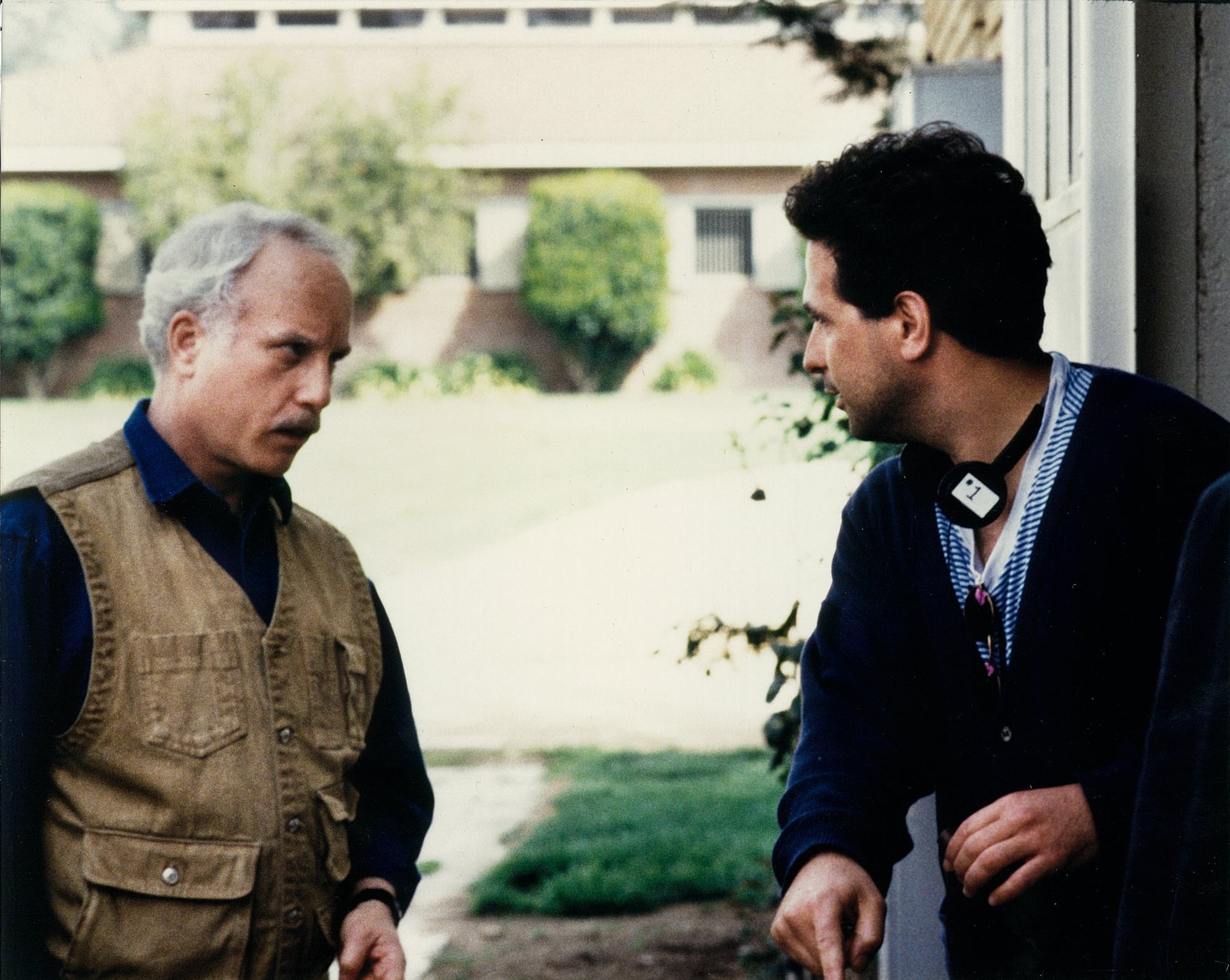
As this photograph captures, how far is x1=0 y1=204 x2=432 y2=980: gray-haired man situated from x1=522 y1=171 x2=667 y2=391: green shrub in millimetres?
22437

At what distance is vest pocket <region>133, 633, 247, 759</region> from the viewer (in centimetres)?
199

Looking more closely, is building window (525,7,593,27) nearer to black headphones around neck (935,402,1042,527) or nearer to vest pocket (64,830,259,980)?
black headphones around neck (935,402,1042,527)

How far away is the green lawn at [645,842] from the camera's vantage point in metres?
6.00

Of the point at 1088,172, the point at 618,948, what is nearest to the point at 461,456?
the point at 618,948

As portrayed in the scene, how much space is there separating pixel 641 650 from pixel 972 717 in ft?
31.6

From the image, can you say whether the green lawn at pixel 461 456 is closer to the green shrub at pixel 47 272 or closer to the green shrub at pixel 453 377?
the green shrub at pixel 453 377

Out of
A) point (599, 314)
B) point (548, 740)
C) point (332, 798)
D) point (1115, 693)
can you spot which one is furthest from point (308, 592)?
point (599, 314)

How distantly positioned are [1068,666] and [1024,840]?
0.28m

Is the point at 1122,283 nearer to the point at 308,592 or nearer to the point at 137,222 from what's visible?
the point at 308,592

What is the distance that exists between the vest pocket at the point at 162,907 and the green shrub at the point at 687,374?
22.8 m

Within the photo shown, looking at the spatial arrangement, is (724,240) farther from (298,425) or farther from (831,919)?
(831,919)

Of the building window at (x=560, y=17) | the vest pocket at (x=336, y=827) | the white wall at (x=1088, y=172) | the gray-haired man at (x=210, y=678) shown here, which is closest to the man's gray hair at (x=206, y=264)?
the gray-haired man at (x=210, y=678)

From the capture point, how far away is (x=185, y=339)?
7.25 feet

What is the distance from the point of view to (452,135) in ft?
85.0
